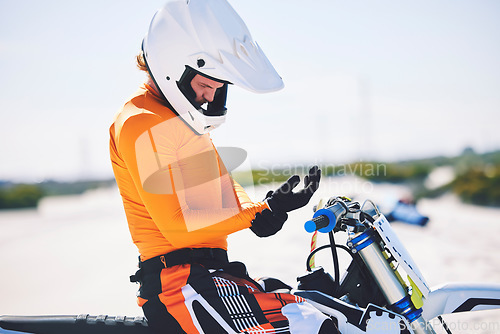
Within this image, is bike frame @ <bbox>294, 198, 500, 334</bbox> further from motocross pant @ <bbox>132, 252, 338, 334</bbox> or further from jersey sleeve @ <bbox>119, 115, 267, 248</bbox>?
jersey sleeve @ <bbox>119, 115, 267, 248</bbox>

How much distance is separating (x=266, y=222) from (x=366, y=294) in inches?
21.2

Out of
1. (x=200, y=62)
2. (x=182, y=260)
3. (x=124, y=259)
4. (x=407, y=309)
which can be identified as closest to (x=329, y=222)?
(x=407, y=309)

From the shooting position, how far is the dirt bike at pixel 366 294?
1355 mm

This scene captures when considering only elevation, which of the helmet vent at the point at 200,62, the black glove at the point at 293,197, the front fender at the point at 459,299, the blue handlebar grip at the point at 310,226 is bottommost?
the front fender at the point at 459,299

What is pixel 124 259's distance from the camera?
552cm

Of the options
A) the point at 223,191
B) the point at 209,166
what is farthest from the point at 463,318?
the point at 209,166

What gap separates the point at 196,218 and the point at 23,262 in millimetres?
5584

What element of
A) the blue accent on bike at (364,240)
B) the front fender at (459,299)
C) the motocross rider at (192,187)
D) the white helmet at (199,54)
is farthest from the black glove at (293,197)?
the front fender at (459,299)

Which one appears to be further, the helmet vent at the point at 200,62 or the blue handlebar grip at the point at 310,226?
the helmet vent at the point at 200,62

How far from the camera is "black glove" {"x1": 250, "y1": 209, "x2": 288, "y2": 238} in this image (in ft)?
4.50

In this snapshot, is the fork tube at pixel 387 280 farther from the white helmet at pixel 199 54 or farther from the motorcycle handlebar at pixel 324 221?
the white helmet at pixel 199 54

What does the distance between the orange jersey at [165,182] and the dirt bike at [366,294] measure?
294 mm

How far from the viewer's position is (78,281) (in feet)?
15.1

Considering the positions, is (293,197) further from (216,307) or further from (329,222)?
(216,307)
